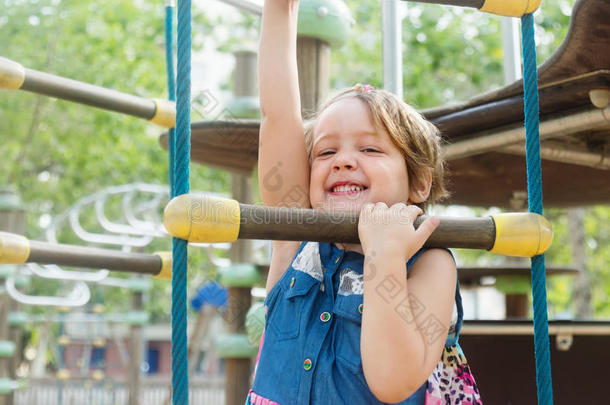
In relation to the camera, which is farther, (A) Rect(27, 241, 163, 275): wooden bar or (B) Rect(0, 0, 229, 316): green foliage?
(B) Rect(0, 0, 229, 316): green foliage

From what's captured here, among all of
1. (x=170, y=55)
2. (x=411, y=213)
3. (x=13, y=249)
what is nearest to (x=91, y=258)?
(x=13, y=249)

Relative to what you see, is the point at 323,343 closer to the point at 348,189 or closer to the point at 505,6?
the point at 348,189

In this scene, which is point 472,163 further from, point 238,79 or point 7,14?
point 7,14

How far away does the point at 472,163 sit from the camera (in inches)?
95.4

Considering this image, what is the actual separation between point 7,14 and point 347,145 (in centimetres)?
1047

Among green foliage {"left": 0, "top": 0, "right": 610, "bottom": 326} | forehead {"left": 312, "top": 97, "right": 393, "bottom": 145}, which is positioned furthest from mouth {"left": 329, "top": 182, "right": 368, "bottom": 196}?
green foliage {"left": 0, "top": 0, "right": 610, "bottom": 326}

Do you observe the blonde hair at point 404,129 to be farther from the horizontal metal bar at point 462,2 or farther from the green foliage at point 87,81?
the green foliage at point 87,81

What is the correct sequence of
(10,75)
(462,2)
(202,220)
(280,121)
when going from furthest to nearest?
(10,75), (280,121), (462,2), (202,220)

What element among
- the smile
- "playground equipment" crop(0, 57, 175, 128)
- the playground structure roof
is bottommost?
the smile

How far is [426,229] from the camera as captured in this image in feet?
3.61

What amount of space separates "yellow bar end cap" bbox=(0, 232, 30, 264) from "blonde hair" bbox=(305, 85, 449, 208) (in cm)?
86

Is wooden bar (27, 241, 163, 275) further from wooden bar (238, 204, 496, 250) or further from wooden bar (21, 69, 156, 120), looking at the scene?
wooden bar (238, 204, 496, 250)

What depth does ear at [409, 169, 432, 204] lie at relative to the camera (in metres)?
1.42

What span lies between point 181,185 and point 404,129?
1.67 ft
